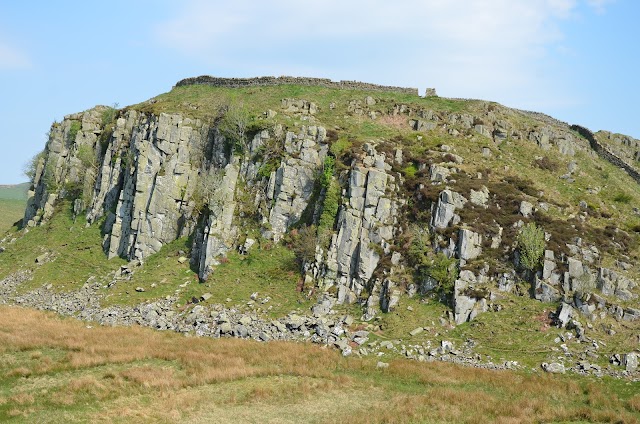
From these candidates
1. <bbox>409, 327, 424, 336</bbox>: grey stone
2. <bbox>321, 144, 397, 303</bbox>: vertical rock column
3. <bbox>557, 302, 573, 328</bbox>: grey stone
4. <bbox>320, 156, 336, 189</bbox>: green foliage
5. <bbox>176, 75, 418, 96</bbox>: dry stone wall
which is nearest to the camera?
<bbox>557, 302, 573, 328</bbox>: grey stone

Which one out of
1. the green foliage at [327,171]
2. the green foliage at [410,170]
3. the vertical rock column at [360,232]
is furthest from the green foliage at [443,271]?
the green foliage at [327,171]

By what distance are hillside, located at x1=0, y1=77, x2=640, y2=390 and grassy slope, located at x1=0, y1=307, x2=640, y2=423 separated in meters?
4.28

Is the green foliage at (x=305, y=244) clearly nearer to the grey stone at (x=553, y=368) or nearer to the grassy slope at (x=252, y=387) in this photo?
the grassy slope at (x=252, y=387)

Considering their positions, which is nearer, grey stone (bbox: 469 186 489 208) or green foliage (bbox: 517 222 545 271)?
green foliage (bbox: 517 222 545 271)

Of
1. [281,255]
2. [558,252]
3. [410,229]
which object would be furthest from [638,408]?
[281,255]

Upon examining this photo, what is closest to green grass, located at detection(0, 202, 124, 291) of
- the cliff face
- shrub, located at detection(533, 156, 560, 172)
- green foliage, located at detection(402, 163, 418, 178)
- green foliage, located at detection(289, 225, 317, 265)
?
the cliff face

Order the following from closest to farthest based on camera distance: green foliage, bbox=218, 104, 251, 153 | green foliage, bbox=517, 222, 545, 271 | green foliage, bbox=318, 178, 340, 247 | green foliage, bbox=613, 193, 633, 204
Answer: green foliage, bbox=517, 222, 545, 271 → green foliage, bbox=318, 178, 340, 247 → green foliage, bbox=613, 193, 633, 204 → green foliage, bbox=218, 104, 251, 153

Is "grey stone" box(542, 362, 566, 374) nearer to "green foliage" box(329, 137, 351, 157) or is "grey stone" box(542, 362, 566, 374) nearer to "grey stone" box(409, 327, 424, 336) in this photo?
"grey stone" box(409, 327, 424, 336)

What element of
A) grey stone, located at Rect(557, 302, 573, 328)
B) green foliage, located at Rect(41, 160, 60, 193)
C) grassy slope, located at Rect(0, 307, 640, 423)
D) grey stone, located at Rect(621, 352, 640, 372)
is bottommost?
grassy slope, located at Rect(0, 307, 640, 423)

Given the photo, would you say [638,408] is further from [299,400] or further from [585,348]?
[299,400]

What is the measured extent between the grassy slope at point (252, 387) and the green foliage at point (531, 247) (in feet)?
43.4

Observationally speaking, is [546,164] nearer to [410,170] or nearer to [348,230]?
[410,170]

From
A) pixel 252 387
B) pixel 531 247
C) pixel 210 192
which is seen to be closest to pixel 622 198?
pixel 531 247

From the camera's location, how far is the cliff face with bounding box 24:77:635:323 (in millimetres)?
46616
